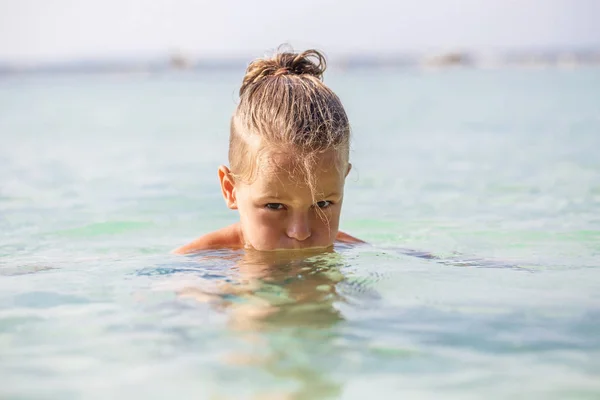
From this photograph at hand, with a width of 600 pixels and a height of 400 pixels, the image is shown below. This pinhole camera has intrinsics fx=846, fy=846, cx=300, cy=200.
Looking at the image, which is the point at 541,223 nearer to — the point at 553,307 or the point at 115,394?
the point at 553,307

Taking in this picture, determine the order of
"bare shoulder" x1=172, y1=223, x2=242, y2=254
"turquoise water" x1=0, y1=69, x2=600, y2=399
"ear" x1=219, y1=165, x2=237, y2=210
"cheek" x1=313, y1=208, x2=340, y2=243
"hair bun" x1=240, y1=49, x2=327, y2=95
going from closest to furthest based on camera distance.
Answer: "turquoise water" x1=0, y1=69, x2=600, y2=399
"cheek" x1=313, y1=208, x2=340, y2=243
"ear" x1=219, y1=165, x2=237, y2=210
"hair bun" x1=240, y1=49, x2=327, y2=95
"bare shoulder" x1=172, y1=223, x2=242, y2=254

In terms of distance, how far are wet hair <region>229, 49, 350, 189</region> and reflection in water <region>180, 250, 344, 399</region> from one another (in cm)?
38

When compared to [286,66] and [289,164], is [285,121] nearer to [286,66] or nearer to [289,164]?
[289,164]

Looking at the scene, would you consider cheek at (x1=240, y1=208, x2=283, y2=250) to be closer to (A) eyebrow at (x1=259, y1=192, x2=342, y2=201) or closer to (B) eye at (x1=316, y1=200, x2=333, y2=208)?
(A) eyebrow at (x1=259, y1=192, x2=342, y2=201)

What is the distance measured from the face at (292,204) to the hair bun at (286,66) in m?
0.56

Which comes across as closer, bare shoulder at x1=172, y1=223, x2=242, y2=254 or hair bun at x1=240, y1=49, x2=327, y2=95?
hair bun at x1=240, y1=49, x2=327, y2=95

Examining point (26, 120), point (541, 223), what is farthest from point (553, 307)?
point (26, 120)

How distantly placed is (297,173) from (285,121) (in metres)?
0.26

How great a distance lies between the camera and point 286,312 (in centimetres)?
294

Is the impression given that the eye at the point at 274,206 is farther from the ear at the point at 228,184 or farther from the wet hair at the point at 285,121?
the ear at the point at 228,184

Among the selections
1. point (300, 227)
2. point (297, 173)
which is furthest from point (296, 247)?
point (297, 173)

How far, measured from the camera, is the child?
350 cm

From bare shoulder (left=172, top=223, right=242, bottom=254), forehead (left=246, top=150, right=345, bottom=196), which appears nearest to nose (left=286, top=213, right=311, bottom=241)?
forehead (left=246, top=150, right=345, bottom=196)

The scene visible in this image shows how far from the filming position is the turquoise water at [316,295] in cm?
236
